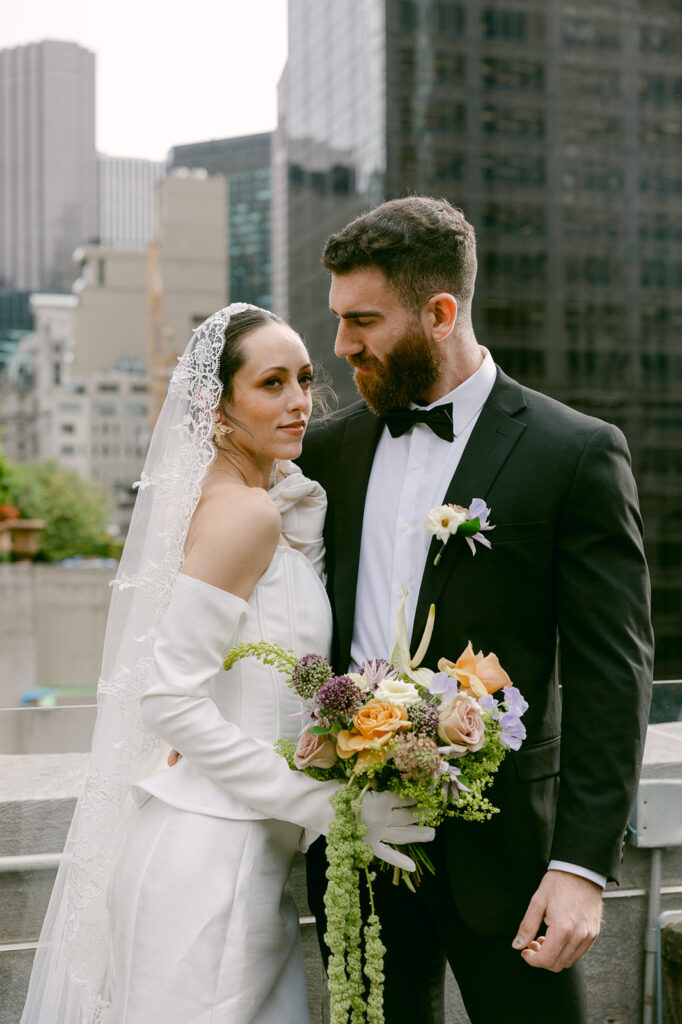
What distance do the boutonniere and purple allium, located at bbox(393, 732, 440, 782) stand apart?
0.45 m

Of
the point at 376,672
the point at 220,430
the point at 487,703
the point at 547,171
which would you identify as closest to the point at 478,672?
the point at 487,703

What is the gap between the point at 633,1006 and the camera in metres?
2.86

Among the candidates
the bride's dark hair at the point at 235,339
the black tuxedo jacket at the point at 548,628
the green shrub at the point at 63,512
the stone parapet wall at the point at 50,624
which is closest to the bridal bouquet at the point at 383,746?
the black tuxedo jacket at the point at 548,628

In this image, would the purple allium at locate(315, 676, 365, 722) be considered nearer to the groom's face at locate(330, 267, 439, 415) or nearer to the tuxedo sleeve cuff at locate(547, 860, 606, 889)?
the tuxedo sleeve cuff at locate(547, 860, 606, 889)

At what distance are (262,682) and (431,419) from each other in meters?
0.67

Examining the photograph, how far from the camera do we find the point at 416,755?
167 cm

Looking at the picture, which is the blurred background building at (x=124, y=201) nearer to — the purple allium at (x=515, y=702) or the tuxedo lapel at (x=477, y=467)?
the tuxedo lapel at (x=477, y=467)

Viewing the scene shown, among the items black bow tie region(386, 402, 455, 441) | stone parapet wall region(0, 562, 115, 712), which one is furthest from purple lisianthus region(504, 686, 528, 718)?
stone parapet wall region(0, 562, 115, 712)

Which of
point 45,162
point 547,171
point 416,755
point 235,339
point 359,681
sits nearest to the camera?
point 416,755

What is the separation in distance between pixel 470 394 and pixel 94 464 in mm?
96289

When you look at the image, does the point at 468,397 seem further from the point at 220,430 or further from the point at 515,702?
the point at 515,702

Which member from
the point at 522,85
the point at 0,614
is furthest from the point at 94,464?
the point at 522,85

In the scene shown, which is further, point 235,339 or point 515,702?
point 235,339

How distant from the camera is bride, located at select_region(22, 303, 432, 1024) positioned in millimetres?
1959
